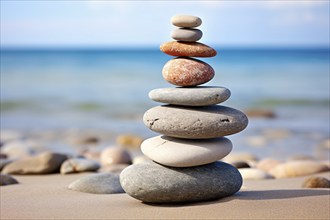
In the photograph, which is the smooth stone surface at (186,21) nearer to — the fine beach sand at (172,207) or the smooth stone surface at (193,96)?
the smooth stone surface at (193,96)

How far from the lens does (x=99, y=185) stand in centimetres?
589

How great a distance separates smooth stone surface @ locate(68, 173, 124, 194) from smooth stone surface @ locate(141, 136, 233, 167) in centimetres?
100

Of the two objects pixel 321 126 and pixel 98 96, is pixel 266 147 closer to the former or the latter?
pixel 321 126

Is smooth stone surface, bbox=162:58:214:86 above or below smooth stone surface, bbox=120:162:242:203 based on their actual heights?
above

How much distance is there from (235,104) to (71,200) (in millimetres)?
12826

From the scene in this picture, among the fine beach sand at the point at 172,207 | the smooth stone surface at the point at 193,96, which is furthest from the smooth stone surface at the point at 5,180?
the smooth stone surface at the point at 193,96

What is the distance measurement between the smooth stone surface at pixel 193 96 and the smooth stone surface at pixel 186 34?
44 cm

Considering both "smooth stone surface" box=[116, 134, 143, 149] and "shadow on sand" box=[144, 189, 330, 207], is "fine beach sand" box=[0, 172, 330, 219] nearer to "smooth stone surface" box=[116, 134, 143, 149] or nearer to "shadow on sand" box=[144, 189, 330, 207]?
"shadow on sand" box=[144, 189, 330, 207]

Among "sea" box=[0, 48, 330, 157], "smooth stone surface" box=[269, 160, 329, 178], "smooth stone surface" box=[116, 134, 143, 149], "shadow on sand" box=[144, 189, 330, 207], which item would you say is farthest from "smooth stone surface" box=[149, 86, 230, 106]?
"smooth stone surface" box=[116, 134, 143, 149]

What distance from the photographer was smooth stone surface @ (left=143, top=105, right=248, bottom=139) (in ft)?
15.5

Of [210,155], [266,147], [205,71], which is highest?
[205,71]

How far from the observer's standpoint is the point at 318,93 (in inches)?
802

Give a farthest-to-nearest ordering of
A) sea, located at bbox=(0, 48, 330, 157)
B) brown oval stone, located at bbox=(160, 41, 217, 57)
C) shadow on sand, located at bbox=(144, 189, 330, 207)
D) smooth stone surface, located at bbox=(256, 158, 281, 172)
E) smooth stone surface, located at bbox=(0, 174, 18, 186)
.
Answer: sea, located at bbox=(0, 48, 330, 157)
smooth stone surface, located at bbox=(256, 158, 281, 172)
smooth stone surface, located at bbox=(0, 174, 18, 186)
brown oval stone, located at bbox=(160, 41, 217, 57)
shadow on sand, located at bbox=(144, 189, 330, 207)

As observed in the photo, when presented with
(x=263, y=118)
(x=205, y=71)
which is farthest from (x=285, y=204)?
(x=263, y=118)
